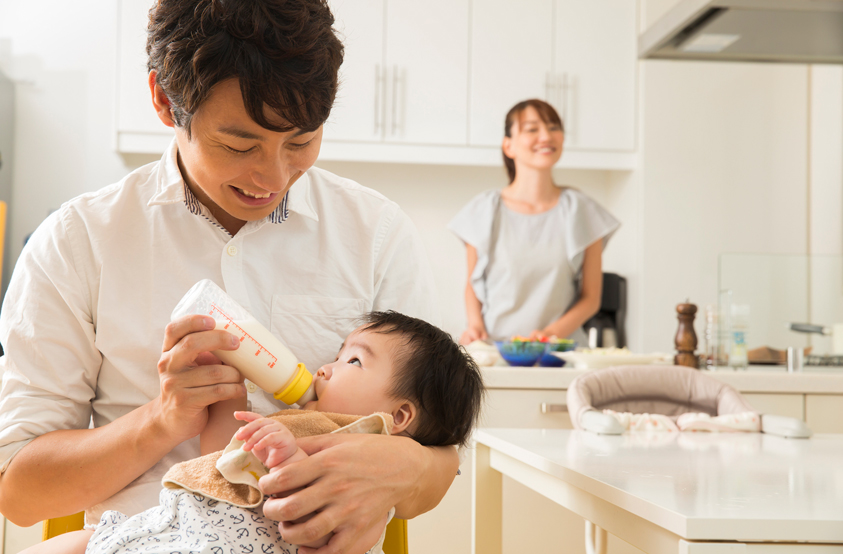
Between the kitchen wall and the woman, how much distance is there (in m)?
0.62

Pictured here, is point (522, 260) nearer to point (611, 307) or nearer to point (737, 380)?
point (611, 307)

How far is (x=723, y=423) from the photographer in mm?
1575

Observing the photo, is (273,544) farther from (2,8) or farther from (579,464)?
(2,8)

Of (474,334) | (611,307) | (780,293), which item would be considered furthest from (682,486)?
(611,307)

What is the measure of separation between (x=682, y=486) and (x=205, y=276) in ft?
2.31

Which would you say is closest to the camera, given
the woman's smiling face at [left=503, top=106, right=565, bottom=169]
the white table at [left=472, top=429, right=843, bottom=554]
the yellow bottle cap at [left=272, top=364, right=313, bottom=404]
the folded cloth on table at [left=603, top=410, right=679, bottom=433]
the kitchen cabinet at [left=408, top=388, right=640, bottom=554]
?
the white table at [left=472, top=429, right=843, bottom=554]

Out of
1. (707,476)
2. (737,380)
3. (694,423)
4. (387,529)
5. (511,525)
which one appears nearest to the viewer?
(707,476)

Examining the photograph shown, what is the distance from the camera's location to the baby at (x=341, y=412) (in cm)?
82

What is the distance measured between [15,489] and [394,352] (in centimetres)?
52

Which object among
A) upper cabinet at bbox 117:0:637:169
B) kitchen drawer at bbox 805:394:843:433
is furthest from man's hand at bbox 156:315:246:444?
upper cabinet at bbox 117:0:637:169

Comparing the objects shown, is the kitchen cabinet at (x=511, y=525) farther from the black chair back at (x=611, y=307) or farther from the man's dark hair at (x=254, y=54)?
the black chair back at (x=611, y=307)

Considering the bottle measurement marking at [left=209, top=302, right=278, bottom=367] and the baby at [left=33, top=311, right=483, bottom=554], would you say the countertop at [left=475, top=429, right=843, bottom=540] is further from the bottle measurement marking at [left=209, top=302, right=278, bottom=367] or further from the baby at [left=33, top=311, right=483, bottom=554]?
the bottle measurement marking at [left=209, top=302, right=278, bottom=367]

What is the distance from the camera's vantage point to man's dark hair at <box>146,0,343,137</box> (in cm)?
82

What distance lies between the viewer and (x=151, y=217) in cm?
106
